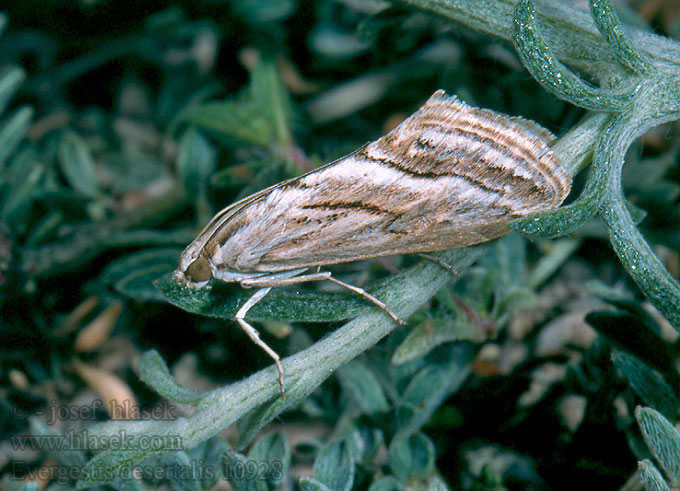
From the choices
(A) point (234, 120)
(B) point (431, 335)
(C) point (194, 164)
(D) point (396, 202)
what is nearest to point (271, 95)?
(A) point (234, 120)

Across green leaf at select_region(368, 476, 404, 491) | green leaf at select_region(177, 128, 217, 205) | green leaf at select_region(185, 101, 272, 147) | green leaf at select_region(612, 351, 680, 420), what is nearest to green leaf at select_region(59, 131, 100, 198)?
green leaf at select_region(177, 128, 217, 205)

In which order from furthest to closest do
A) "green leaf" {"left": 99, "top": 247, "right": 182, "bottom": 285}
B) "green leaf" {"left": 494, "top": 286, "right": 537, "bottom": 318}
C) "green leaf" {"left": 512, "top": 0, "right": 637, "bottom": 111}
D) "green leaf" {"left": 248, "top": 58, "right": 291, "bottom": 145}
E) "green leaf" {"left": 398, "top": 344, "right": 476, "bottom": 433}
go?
1. "green leaf" {"left": 248, "top": 58, "right": 291, "bottom": 145}
2. "green leaf" {"left": 99, "top": 247, "right": 182, "bottom": 285}
3. "green leaf" {"left": 494, "top": 286, "right": 537, "bottom": 318}
4. "green leaf" {"left": 398, "top": 344, "right": 476, "bottom": 433}
5. "green leaf" {"left": 512, "top": 0, "right": 637, "bottom": 111}

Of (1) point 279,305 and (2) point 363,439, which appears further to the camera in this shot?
(2) point 363,439

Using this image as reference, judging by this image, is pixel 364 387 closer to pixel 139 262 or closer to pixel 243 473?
pixel 243 473

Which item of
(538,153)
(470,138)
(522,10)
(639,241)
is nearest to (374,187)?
(470,138)

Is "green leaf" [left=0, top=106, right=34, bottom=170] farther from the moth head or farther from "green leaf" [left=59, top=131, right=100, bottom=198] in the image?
the moth head
